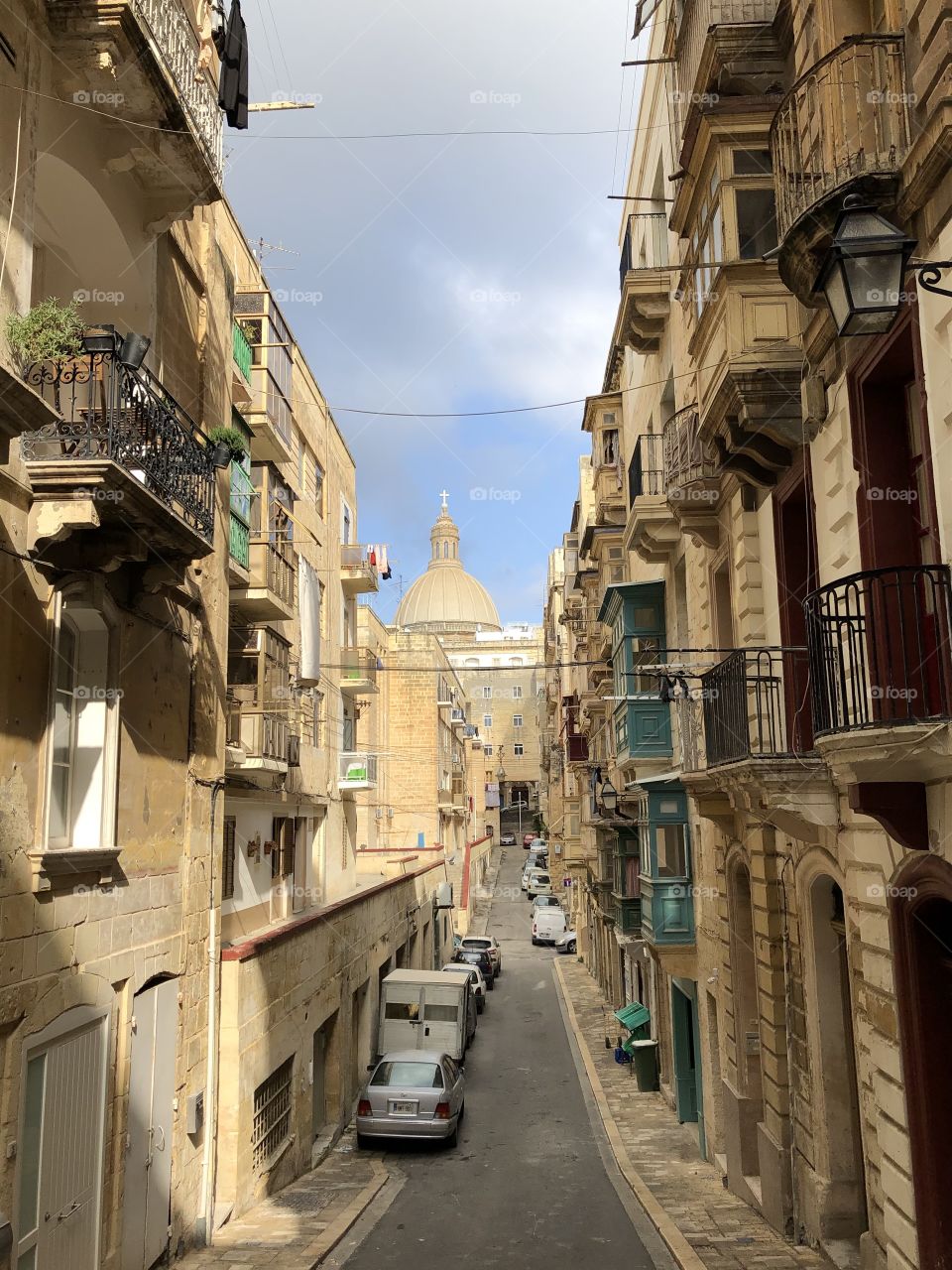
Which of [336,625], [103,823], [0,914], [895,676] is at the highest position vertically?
[336,625]

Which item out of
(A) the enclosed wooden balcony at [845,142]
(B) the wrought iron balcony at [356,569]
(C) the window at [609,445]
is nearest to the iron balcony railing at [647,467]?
(C) the window at [609,445]

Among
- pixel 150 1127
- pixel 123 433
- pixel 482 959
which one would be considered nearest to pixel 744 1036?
pixel 150 1127

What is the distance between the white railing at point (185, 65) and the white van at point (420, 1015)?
57.9 ft

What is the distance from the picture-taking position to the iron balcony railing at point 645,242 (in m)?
19.2

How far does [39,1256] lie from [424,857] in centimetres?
3496

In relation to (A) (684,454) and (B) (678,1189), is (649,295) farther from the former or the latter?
(B) (678,1189)

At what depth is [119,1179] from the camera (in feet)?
31.3

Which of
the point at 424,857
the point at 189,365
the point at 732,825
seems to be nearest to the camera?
the point at 189,365

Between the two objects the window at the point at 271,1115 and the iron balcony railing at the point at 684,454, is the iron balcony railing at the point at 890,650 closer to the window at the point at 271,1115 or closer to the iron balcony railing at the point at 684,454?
the iron balcony railing at the point at 684,454

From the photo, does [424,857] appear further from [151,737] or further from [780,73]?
[780,73]

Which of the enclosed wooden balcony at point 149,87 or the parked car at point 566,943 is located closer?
the enclosed wooden balcony at point 149,87

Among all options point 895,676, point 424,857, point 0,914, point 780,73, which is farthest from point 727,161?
point 424,857

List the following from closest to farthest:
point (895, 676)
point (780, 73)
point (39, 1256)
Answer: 1. point (895, 676)
2. point (39, 1256)
3. point (780, 73)

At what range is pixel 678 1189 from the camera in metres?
14.1
